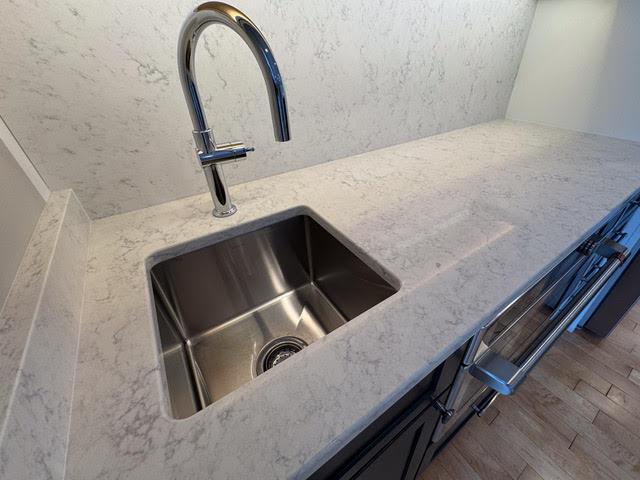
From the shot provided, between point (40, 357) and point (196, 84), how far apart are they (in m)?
0.51

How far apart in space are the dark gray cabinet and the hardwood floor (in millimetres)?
660

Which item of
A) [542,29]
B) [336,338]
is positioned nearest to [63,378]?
[336,338]

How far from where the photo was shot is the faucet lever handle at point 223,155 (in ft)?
1.98

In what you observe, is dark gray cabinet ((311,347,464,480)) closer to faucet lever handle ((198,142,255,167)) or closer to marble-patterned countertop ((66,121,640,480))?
marble-patterned countertop ((66,121,640,480))

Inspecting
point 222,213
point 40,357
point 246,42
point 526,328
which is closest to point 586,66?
point 526,328

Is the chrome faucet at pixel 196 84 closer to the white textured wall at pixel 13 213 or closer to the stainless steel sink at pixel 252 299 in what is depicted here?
the stainless steel sink at pixel 252 299

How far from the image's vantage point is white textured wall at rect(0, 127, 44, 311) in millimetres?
388

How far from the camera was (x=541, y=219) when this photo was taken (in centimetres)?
65

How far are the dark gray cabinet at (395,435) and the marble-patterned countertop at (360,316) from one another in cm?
12

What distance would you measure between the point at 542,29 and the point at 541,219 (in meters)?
1.12

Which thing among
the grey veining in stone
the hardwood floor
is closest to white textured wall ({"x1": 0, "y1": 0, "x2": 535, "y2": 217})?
the grey veining in stone

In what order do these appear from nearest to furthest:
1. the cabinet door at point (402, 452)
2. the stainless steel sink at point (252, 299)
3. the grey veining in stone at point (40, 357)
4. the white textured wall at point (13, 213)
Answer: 1. the grey veining in stone at point (40, 357)
2. the white textured wall at point (13, 213)
3. the cabinet door at point (402, 452)
4. the stainless steel sink at point (252, 299)

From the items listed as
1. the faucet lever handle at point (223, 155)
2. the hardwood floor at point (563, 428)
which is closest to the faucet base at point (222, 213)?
the faucet lever handle at point (223, 155)

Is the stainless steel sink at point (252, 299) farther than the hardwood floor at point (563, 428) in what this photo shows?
No
